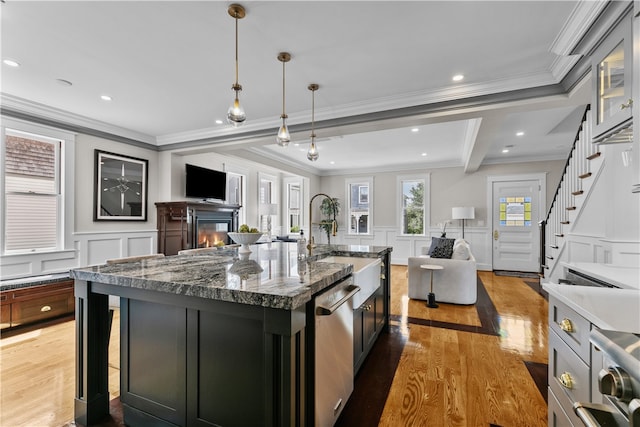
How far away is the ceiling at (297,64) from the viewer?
6.68ft

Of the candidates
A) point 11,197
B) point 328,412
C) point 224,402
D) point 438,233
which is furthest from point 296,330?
point 438,233

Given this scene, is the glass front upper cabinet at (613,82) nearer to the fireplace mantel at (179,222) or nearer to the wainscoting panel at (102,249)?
the fireplace mantel at (179,222)

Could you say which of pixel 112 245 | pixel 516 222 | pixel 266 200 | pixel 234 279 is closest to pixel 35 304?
pixel 112 245

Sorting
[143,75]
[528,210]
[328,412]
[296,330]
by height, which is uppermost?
[143,75]

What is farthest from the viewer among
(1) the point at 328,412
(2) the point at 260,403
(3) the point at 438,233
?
(3) the point at 438,233

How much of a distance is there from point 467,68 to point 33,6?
3.51 metres

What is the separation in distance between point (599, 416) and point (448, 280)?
11.8 ft

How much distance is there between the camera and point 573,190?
3748 mm

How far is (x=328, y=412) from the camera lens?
5.12 ft

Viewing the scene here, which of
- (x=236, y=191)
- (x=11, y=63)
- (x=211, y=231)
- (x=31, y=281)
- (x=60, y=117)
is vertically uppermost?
(x=11, y=63)

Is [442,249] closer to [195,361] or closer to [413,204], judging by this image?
[413,204]

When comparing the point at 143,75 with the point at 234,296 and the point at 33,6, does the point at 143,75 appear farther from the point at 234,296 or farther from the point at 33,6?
the point at 234,296

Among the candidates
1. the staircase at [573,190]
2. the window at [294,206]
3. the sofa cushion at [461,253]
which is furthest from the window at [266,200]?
the staircase at [573,190]

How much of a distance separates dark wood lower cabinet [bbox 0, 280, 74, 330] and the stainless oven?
4.86 metres
